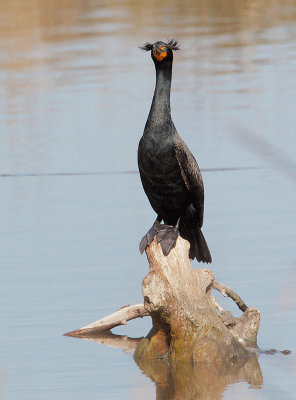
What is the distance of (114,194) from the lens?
35.7 feet

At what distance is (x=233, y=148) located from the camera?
12.7 meters

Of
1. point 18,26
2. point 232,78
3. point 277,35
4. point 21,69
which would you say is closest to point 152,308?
point 232,78

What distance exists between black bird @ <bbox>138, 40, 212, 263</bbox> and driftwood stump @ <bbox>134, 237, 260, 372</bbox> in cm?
14

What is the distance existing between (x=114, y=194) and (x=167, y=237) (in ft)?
14.2

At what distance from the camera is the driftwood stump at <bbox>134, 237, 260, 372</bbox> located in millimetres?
6410

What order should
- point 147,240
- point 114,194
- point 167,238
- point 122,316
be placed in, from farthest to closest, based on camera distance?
1. point 114,194
2. point 122,316
3. point 147,240
4. point 167,238

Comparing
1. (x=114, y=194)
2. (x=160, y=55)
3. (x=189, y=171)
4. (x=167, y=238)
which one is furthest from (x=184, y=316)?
(x=114, y=194)

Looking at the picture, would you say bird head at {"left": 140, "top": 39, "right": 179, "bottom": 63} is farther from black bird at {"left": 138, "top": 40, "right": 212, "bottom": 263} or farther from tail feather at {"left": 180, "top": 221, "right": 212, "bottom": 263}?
tail feather at {"left": 180, "top": 221, "right": 212, "bottom": 263}

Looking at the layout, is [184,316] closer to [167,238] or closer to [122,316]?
[167,238]

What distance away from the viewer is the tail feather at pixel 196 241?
7.06 metres

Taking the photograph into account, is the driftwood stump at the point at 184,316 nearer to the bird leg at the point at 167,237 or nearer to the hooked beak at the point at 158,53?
the bird leg at the point at 167,237

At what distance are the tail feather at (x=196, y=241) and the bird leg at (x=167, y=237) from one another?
0.24 metres

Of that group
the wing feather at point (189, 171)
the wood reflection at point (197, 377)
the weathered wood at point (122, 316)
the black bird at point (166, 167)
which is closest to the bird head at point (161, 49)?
the black bird at point (166, 167)

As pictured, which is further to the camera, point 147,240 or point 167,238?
point 147,240
